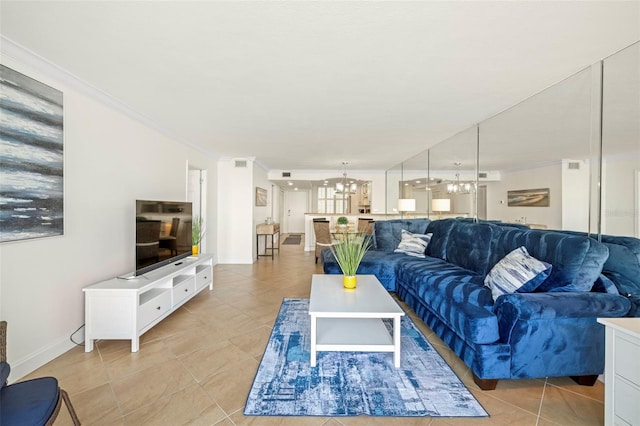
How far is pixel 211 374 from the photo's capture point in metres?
2.01

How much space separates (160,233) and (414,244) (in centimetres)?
347

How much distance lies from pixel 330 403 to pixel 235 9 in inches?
93.7

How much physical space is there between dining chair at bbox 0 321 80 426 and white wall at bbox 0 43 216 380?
41.7 inches

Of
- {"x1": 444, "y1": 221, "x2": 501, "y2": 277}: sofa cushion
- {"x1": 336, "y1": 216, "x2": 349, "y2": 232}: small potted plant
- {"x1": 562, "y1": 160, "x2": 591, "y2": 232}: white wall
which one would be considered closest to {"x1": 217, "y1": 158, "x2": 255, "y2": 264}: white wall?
{"x1": 336, "y1": 216, "x2": 349, "y2": 232}: small potted plant

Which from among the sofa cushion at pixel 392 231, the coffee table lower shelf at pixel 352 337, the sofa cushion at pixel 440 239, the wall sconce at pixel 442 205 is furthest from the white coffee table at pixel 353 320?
the wall sconce at pixel 442 205

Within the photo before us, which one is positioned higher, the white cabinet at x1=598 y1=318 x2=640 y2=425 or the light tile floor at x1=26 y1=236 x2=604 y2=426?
the white cabinet at x1=598 y1=318 x2=640 y2=425

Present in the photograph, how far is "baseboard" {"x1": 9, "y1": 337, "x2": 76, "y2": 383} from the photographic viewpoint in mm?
1916

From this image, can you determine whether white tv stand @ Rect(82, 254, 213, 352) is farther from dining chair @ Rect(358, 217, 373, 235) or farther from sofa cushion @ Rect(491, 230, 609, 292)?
dining chair @ Rect(358, 217, 373, 235)

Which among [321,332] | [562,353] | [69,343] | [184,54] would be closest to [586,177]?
[562,353]

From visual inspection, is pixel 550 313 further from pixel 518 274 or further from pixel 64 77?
pixel 64 77

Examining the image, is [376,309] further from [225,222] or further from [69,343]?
[225,222]

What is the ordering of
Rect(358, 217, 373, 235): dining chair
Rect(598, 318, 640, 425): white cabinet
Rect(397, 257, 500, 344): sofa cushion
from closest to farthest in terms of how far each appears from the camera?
Rect(598, 318, 640, 425): white cabinet < Rect(397, 257, 500, 344): sofa cushion < Rect(358, 217, 373, 235): dining chair

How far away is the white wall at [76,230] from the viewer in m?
1.93

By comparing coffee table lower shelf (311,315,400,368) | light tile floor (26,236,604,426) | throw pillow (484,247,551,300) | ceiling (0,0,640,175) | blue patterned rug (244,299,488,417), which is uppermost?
ceiling (0,0,640,175)
